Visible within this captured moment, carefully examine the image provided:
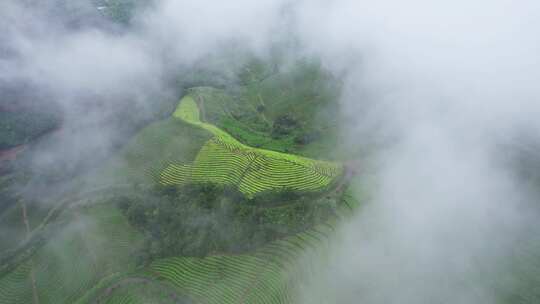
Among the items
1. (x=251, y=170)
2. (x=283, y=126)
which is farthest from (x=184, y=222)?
(x=283, y=126)

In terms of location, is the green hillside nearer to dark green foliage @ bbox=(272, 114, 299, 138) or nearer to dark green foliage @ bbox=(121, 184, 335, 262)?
dark green foliage @ bbox=(121, 184, 335, 262)

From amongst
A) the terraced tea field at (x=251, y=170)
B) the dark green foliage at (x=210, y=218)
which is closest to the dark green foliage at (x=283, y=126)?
the terraced tea field at (x=251, y=170)

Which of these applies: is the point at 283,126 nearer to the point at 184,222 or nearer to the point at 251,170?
the point at 251,170

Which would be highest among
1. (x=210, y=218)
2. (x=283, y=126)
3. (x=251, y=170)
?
(x=283, y=126)

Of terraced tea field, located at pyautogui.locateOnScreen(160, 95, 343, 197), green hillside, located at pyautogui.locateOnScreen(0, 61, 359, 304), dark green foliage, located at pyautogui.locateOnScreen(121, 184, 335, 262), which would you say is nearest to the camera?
green hillside, located at pyautogui.locateOnScreen(0, 61, 359, 304)

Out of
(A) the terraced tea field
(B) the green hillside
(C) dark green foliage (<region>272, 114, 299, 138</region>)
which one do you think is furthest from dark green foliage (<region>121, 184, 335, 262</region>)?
(C) dark green foliage (<region>272, 114, 299, 138</region>)

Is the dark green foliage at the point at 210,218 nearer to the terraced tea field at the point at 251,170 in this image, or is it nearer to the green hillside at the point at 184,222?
the green hillside at the point at 184,222

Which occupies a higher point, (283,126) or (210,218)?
(283,126)

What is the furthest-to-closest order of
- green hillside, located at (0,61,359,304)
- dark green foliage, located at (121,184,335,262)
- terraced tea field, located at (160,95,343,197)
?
terraced tea field, located at (160,95,343,197)
dark green foliage, located at (121,184,335,262)
green hillside, located at (0,61,359,304)

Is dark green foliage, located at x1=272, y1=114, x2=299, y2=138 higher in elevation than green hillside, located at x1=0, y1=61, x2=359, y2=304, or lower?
higher

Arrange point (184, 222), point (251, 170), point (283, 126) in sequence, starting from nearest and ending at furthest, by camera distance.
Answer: point (184, 222)
point (251, 170)
point (283, 126)

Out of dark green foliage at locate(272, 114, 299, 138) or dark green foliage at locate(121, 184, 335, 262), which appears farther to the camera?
dark green foliage at locate(272, 114, 299, 138)

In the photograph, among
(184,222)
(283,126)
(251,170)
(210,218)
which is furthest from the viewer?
(283,126)

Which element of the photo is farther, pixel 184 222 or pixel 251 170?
pixel 251 170
